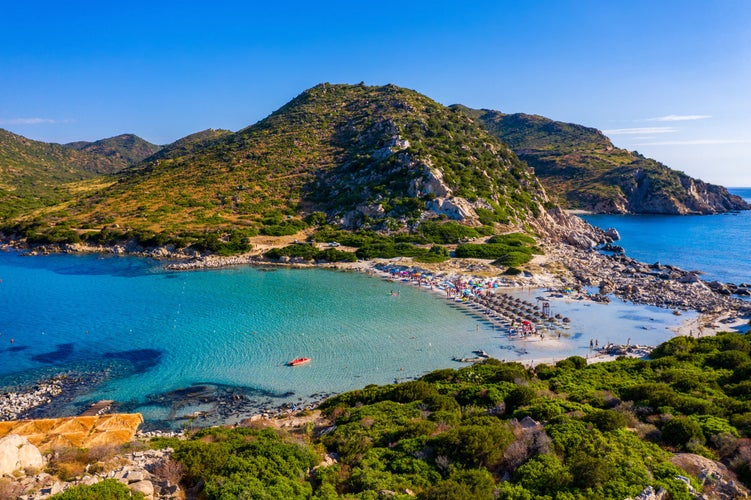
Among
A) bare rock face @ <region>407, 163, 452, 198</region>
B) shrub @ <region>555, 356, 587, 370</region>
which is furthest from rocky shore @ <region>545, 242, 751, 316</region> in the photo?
shrub @ <region>555, 356, 587, 370</region>

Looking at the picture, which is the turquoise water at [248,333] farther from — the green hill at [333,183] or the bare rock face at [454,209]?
the bare rock face at [454,209]

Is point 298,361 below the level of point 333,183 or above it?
below

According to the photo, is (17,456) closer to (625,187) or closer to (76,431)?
(76,431)

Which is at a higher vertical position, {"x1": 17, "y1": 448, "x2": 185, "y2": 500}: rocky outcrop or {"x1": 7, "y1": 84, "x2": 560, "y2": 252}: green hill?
{"x1": 7, "y1": 84, "x2": 560, "y2": 252}: green hill

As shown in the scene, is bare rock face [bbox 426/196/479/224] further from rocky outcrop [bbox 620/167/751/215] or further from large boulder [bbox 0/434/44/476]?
rocky outcrop [bbox 620/167/751/215]

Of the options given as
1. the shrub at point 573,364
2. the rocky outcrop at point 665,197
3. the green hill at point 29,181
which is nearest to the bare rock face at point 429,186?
the shrub at point 573,364

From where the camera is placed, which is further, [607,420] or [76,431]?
[76,431]

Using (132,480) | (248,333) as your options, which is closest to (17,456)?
(132,480)
